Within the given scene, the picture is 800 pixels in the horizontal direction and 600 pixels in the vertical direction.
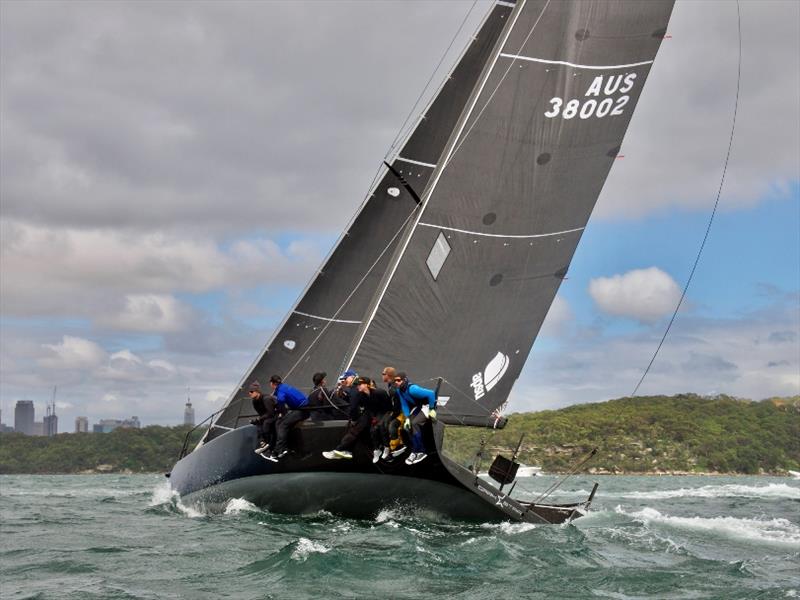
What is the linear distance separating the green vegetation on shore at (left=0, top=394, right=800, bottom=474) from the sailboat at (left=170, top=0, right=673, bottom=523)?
2533 inches

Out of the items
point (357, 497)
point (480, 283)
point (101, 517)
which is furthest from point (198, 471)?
point (480, 283)

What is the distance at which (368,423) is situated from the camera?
48.3 ft

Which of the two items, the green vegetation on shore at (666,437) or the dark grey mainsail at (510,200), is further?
the green vegetation on shore at (666,437)

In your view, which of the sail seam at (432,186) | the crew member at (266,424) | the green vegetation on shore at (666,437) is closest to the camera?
the crew member at (266,424)

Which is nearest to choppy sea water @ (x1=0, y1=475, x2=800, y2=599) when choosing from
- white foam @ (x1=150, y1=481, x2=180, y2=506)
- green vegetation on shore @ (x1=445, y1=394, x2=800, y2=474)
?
white foam @ (x1=150, y1=481, x2=180, y2=506)

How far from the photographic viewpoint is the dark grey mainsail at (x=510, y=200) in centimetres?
1625

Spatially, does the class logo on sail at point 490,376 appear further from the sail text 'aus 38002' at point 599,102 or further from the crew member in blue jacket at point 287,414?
the sail text 'aus 38002' at point 599,102

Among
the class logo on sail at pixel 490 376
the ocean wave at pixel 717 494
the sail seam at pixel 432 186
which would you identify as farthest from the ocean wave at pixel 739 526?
the ocean wave at pixel 717 494

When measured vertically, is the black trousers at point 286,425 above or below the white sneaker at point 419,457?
above

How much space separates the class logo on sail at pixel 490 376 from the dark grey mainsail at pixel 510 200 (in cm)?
2

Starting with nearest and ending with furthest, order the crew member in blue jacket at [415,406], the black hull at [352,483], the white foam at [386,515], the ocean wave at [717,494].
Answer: the crew member in blue jacket at [415,406] < the black hull at [352,483] < the white foam at [386,515] < the ocean wave at [717,494]

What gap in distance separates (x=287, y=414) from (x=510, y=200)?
16.5 feet

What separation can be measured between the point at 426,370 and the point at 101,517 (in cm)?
782

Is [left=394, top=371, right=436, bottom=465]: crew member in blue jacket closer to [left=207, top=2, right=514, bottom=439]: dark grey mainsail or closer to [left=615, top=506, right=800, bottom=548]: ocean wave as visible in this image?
[left=615, top=506, right=800, bottom=548]: ocean wave
